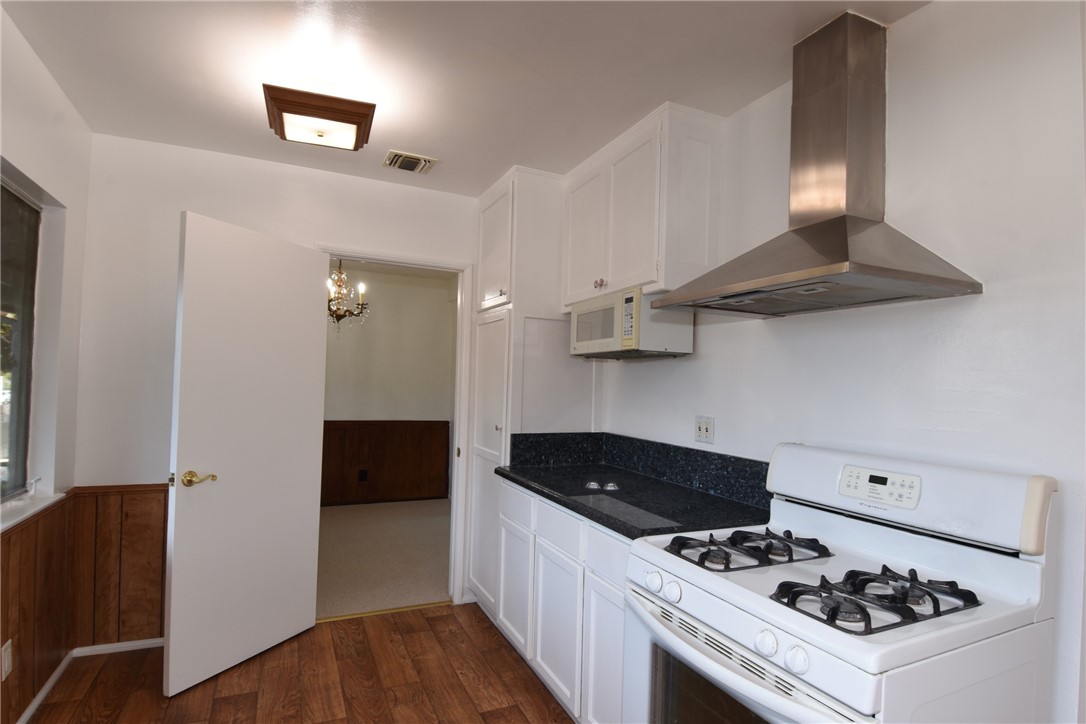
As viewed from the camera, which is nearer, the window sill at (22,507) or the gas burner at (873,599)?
the gas burner at (873,599)

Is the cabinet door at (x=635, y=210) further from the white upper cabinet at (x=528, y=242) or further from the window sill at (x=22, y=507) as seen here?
the window sill at (x=22, y=507)

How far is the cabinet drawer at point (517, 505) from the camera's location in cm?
254

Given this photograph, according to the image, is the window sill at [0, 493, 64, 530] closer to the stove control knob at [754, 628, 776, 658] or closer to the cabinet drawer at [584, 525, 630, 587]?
the cabinet drawer at [584, 525, 630, 587]

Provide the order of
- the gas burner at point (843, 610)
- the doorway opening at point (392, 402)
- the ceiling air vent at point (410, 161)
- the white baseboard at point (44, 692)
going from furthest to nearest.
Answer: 1. the doorway opening at point (392, 402)
2. the ceiling air vent at point (410, 161)
3. the white baseboard at point (44, 692)
4. the gas burner at point (843, 610)

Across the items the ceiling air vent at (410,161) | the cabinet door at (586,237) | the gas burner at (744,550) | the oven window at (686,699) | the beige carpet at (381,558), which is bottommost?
the beige carpet at (381,558)

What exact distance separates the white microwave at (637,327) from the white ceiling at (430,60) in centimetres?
76

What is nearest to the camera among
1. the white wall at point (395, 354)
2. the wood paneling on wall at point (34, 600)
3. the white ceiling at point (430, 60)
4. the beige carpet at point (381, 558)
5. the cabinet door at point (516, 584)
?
the white ceiling at point (430, 60)

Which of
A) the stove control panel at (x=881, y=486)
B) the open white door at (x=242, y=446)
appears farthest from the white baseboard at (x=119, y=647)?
the stove control panel at (x=881, y=486)

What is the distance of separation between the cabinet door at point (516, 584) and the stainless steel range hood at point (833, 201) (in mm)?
1364

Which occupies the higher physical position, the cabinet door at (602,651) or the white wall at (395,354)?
the white wall at (395,354)

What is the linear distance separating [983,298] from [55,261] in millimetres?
3339

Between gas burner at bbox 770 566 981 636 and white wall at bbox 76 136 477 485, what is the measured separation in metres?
2.45

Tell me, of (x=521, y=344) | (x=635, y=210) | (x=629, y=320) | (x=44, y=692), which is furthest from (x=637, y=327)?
(x=44, y=692)

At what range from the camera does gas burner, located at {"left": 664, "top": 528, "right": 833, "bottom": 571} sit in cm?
149
